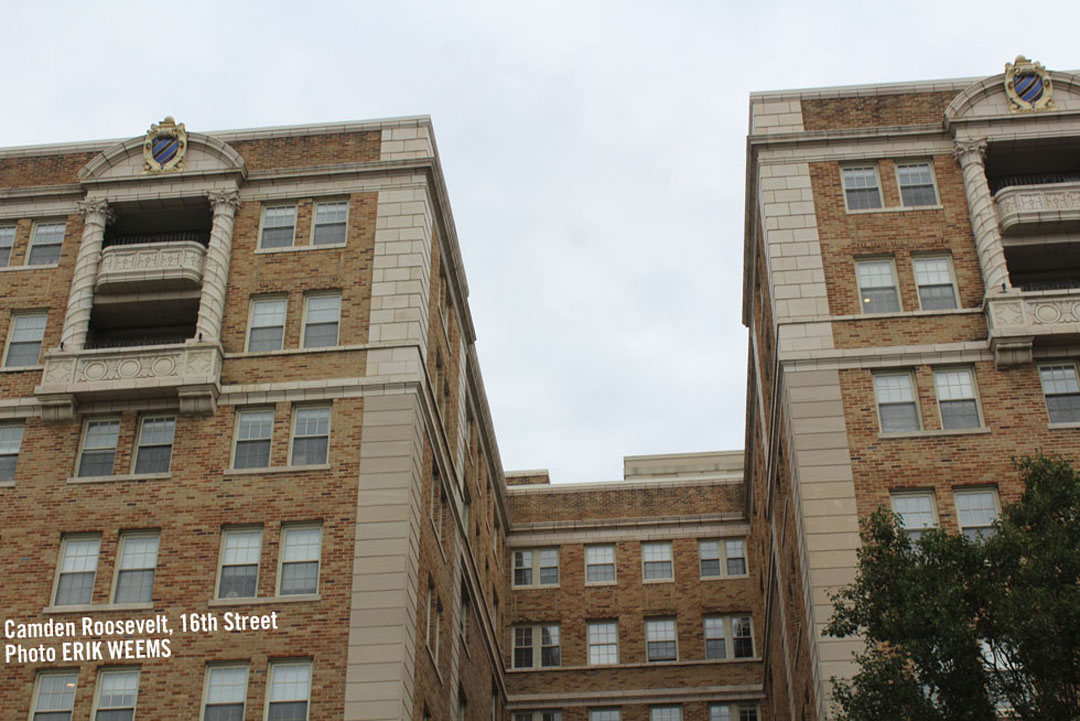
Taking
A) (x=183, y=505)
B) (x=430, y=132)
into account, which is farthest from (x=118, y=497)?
(x=430, y=132)

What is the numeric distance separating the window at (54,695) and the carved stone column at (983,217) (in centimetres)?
2598

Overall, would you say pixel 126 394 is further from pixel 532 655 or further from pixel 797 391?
pixel 532 655

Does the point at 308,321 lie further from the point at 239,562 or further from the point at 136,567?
the point at 136,567

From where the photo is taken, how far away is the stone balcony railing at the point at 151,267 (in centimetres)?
3941

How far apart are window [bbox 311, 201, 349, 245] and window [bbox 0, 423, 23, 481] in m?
9.97

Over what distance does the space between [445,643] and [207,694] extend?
372 inches

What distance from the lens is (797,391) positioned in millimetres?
36375

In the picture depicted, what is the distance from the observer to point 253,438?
3678cm

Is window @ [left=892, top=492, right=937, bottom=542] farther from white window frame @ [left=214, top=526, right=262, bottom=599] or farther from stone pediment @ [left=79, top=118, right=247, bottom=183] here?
stone pediment @ [left=79, top=118, right=247, bottom=183]

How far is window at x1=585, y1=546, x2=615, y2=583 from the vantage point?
190 feet

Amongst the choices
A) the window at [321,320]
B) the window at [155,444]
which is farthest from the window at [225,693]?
the window at [321,320]

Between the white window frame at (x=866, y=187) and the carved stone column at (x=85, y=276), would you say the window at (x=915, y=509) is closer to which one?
the white window frame at (x=866, y=187)

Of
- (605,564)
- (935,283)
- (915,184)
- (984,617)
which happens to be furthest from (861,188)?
(605,564)

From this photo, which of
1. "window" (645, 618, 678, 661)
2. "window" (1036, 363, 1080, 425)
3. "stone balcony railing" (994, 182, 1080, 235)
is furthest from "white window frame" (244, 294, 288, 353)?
"window" (645, 618, 678, 661)
